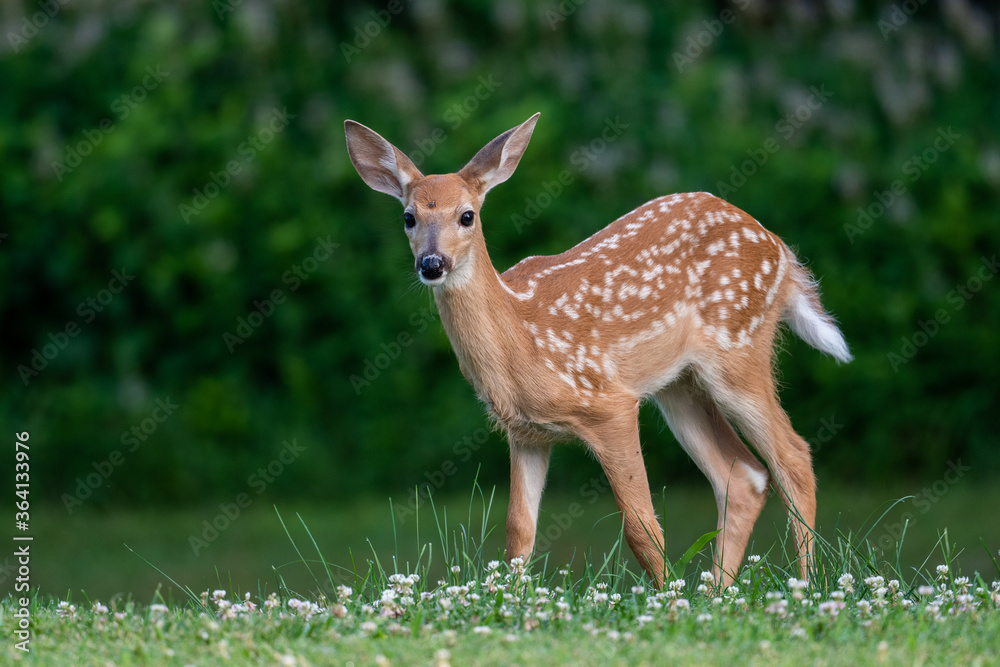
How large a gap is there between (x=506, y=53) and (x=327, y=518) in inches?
153

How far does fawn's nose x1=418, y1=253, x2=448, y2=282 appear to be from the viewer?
546 cm

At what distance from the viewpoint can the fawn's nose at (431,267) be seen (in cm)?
546

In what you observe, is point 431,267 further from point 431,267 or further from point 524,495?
point 524,495

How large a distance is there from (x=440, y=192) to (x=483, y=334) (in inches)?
23.9

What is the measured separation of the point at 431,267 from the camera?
17.9 feet

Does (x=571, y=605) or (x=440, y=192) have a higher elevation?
(x=440, y=192)

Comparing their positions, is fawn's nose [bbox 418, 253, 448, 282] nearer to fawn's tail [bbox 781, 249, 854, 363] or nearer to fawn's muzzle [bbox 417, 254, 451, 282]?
fawn's muzzle [bbox 417, 254, 451, 282]

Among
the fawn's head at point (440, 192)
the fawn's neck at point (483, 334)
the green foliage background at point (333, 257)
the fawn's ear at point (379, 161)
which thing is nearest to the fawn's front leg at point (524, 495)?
the fawn's neck at point (483, 334)

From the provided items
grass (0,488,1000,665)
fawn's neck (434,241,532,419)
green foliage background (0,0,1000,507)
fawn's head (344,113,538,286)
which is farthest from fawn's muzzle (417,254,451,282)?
green foliage background (0,0,1000,507)

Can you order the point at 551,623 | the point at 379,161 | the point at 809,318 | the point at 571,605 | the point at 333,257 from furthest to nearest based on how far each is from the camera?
the point at 333,257 < the point at 809,318 < the point at 379,161 < the point at 571,605 < the point at 551,623

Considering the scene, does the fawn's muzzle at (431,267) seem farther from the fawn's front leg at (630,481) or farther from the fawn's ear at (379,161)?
the fawn's front leg at (630,481)

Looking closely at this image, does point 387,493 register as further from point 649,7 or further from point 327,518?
point 649,7

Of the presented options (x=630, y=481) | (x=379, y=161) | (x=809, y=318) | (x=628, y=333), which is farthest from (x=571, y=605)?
(x=809, y=318)

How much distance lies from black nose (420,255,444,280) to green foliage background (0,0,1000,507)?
354cm
